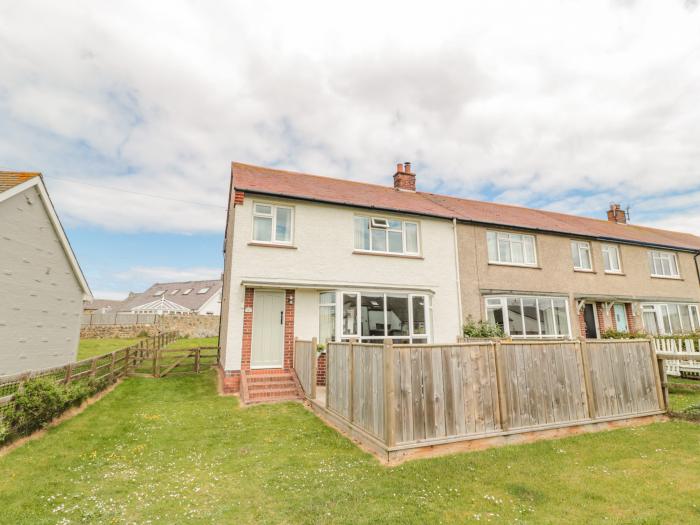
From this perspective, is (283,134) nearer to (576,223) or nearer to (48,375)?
(48,375)

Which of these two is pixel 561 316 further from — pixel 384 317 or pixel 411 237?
pixel 384 317

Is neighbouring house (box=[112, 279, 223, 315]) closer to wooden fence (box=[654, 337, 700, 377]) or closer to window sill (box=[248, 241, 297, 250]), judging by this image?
window sill (box=[248, 241, 297, 250])

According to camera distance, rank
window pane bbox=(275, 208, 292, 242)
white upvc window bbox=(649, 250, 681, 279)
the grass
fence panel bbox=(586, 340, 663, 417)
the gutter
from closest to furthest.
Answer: the grass
fence panel bbox=(586, 340, 663, 417)
window pane bbox=(275, 208, 292, 242)
the gutter
white upvc window bbox=(649, 250, 681, 279)

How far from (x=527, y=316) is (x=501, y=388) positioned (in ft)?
31.6

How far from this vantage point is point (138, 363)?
547 inches

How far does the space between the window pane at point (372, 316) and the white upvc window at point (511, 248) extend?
230 inches

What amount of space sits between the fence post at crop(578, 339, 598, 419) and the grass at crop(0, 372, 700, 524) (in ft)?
1.44

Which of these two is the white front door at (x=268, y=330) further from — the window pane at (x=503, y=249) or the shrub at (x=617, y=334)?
the shrub at (x=617, y=334)

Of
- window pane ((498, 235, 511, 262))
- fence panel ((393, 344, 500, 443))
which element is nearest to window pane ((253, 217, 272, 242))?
fence panel ((393, 344, 500, 443))

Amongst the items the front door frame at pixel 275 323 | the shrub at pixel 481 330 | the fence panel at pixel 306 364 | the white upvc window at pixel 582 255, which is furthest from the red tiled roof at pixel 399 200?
the fence panel at pixel 306 364

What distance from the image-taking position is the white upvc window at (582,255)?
1748cm

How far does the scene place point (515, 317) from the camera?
590 inches

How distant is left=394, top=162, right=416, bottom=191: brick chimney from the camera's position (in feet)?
61.5

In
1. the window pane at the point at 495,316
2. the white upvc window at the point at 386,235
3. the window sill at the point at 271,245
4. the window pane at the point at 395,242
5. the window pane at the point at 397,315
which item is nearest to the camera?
the window sill at the point at 271,245
